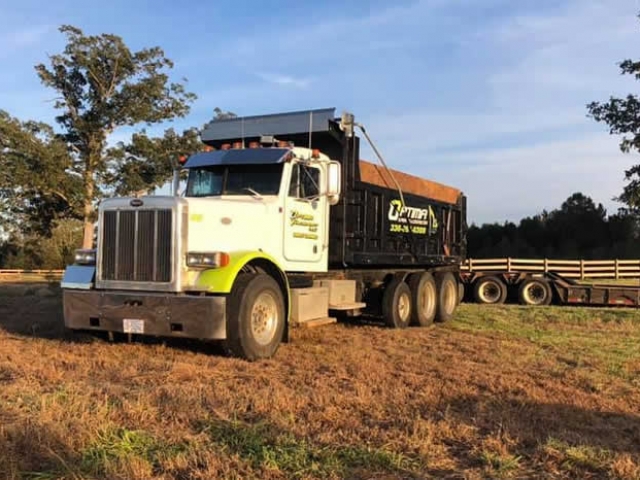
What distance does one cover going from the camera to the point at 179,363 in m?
7.61

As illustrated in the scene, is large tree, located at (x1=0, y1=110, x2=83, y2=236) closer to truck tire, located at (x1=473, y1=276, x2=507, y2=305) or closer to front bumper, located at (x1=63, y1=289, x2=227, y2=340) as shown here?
truck tire, located at (x1=473, y1=276, x2=507, y2=305)

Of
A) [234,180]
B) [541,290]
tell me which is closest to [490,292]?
[541,290]

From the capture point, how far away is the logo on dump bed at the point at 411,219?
1237cm

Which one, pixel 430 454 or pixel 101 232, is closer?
pixel 430 454

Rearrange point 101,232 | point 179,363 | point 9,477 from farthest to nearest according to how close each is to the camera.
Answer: point 101,232 < point 179,363 < point 9,477

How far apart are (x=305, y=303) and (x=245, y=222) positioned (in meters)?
1.66

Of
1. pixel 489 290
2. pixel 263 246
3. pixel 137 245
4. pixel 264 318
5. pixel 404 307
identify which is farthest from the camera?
pixel 489 290

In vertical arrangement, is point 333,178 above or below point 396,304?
above

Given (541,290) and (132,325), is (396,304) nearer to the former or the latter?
(132,325)

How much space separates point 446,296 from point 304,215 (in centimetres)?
556

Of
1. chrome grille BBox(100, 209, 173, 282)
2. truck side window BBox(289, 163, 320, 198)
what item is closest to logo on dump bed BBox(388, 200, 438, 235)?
truck side window BBox(289, 163, 320, 198)

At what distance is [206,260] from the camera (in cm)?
798

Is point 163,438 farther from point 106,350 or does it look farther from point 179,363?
point 106,350

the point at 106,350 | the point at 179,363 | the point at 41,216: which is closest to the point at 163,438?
the point at 179,363
